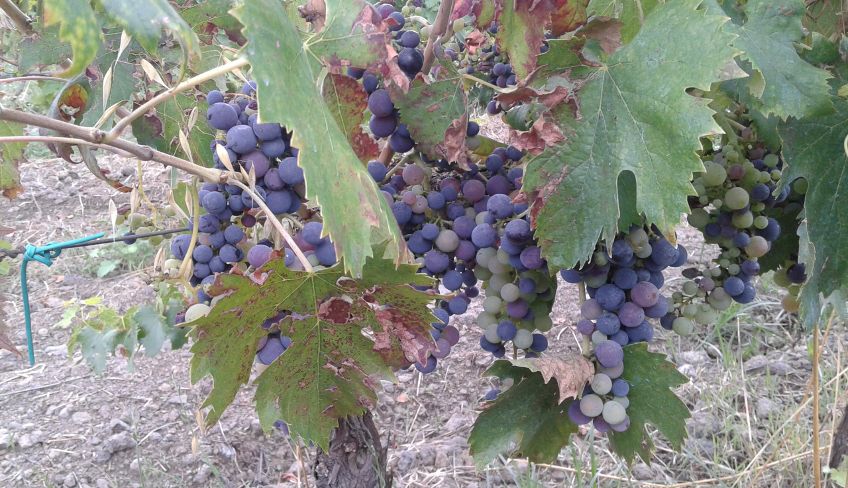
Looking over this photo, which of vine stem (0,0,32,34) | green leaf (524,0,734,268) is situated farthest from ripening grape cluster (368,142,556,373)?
vine stem (0,0,32,34)

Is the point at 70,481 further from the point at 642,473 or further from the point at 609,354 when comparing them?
the point at 609,354

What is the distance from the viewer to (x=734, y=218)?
943 mm

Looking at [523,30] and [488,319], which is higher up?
[523,30]

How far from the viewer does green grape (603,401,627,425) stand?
0.77 metres

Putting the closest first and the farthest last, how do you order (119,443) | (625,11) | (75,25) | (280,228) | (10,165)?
(75,25) → (280,228) → (625,11) → (10,165) → (119,443)

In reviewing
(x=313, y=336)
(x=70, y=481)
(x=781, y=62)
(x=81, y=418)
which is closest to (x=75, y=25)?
(x=313, y=336)

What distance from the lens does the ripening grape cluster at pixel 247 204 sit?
719 millimetres

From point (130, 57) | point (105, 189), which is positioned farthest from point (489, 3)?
point (105, 189)

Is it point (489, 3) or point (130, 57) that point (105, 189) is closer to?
point (130, 57)

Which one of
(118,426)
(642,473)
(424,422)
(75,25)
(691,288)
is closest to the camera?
(75,25)

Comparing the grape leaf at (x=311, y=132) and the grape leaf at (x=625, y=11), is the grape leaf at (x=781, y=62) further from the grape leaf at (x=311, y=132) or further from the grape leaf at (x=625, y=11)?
the grape leaf at (x=311, y=132)

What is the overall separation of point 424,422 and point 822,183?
5.23 ft

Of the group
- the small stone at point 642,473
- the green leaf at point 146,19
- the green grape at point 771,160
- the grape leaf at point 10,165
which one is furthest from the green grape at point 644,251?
the small stone at point 642,473

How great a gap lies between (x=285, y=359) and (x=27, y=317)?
0.39 meters
